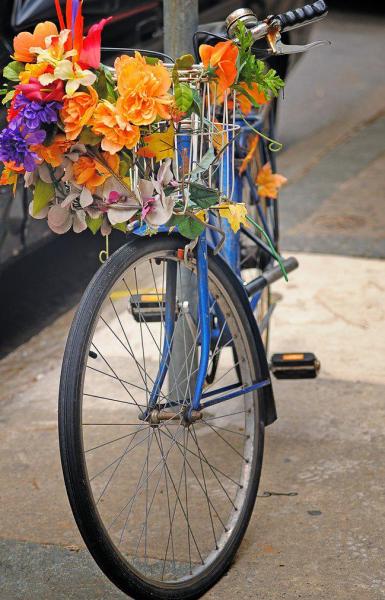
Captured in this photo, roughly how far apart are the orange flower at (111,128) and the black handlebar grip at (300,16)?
72 centimetres

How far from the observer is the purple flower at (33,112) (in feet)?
7.84

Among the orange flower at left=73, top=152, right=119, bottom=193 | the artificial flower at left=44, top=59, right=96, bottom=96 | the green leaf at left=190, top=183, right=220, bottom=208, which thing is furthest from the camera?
the green leaf at left=190, top=183, right=220, bottom=208

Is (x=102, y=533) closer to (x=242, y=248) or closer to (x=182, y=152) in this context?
(x=182, y=152)

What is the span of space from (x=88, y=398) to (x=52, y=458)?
0.46 meters

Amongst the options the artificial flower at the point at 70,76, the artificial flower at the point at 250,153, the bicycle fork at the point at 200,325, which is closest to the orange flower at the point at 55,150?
the artificial flower at the point at 70,76

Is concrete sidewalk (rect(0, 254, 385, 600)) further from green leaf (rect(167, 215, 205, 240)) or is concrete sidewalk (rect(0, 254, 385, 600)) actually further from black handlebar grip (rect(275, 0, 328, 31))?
black handlebar grip (rect(275, 0, 328, 31))

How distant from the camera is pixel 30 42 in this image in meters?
2.47

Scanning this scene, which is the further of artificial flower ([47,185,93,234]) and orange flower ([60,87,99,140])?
artificial flower ([47,185,93,234])

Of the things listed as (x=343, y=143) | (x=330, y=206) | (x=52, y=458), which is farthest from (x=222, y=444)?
(x=343, y=143)

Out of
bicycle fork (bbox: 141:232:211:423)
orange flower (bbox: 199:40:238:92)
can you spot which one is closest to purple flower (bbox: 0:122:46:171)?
orange flower (bbox: 199:40:238:92)

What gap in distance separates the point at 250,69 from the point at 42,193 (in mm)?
591

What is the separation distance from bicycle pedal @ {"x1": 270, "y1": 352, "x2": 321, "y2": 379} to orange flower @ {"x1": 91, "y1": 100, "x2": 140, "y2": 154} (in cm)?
155

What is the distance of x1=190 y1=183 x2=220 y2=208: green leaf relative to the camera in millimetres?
2658

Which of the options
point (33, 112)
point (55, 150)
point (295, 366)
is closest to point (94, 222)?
point (55, 150)
